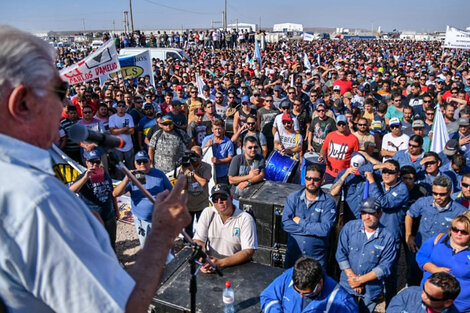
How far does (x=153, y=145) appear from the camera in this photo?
24.2 feet

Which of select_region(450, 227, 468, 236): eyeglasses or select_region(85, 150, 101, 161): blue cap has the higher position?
select_region(85, 150, 101, 161): blue cap

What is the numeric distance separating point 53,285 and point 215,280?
2.68m

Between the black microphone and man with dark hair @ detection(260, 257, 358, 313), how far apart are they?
2344 millimetres

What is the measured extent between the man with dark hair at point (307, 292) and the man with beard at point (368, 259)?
→ 3.10ft

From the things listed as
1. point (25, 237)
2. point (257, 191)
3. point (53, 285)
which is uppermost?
point (25, 237)

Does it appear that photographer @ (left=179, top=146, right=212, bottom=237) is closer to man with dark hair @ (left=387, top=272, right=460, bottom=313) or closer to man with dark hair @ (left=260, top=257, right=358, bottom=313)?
man with dark hair @ (left=260, top=257, right=358, bottom=313)

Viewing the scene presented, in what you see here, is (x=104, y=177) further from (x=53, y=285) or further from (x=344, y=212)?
(x=53, y=285)

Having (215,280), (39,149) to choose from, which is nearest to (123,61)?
(215,280)

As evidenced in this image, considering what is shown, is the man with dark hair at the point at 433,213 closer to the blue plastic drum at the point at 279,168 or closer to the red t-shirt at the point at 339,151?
the red t-shirt at the point at 339,151

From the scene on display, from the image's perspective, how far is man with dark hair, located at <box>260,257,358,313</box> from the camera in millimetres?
3473

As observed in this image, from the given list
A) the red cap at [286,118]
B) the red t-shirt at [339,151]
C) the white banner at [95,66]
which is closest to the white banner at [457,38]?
the red cap at [286,118]

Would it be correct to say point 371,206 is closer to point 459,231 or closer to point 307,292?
point 459,231

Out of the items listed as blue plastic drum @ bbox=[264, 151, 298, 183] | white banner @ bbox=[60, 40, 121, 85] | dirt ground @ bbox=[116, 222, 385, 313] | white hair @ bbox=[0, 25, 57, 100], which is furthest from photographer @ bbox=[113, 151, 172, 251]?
white banner @ bbox=[60, 40, 121, 85]

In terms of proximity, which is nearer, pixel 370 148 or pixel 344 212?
pixel 344 212
